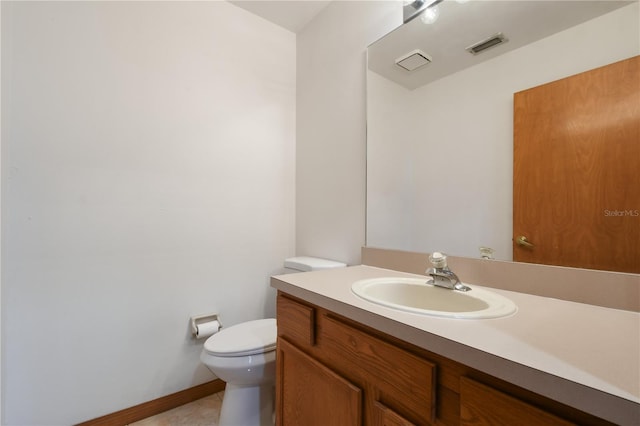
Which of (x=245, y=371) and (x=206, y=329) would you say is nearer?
(x=245, y=371)

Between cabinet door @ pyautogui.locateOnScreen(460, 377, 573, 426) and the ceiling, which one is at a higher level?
the ceiling

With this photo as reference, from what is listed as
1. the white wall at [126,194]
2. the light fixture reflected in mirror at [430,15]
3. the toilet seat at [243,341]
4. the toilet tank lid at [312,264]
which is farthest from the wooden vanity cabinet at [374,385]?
the light fixture reflected in mirror at [430,15]

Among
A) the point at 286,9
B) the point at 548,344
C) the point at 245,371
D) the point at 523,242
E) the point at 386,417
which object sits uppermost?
the point at 286,9

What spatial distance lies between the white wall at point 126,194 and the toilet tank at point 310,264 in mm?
245

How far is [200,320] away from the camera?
1593 mm

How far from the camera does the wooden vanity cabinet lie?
459mm

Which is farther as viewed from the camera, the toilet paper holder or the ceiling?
the ceiling

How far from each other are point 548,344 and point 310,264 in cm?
117

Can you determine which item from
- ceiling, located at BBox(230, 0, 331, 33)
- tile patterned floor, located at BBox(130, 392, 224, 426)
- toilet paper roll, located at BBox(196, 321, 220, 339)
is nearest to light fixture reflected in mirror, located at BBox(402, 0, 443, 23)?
ceiling, located at BBox(230, 0, 331, 33)

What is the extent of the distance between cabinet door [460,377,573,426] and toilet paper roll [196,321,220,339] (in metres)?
1.37

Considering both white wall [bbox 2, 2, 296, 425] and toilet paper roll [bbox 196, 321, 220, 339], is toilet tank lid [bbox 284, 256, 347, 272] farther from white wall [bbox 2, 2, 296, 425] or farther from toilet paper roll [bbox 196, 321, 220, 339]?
toilet paper roll [bbox 196, 321, 220, 339]

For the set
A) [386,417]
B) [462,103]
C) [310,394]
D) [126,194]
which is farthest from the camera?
[126,194]

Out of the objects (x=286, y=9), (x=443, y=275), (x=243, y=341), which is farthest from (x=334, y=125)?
(x=243, y=341)

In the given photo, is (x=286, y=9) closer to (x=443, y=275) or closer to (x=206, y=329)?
(x=443, y=275)
